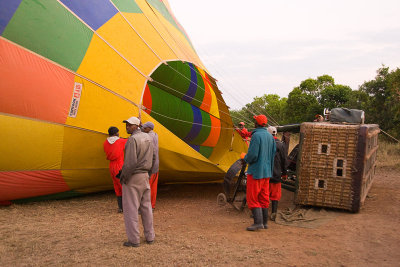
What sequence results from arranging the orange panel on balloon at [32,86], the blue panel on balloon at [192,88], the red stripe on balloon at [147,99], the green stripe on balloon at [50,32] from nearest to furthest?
the orange panel on balloon at [32,86], the green stripe on balloon at [50,32], the red stripe on balloon at [147,99], the blue panel on balloon at [192,88]

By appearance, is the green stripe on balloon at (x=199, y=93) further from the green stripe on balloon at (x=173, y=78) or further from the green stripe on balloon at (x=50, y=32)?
the green stripe on balloon at (x=50, y=32)

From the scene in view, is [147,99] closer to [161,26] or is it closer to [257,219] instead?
[161,26]

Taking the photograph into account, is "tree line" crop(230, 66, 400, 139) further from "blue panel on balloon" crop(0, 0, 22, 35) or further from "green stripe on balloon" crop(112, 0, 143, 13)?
"blue panel on balloon" crop(0, 0, 22, 35)

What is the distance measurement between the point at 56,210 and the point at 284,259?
360 cm

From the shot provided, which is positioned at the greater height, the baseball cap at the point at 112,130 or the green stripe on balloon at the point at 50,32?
the green stripe on balloon at the point at 50,32

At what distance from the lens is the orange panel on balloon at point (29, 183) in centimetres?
566

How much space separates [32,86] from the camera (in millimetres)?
5578

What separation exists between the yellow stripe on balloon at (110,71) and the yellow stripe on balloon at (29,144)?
966mm

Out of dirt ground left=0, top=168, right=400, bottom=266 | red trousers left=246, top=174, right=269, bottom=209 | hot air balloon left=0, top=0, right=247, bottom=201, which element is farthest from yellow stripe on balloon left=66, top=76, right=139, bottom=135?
red trousers left=246, top=174, right=269, bottom=209

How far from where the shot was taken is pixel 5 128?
214 inches

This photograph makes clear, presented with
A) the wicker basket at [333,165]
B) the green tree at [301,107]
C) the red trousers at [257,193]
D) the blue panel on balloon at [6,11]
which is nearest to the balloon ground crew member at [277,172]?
the wicker basket at [333,165]

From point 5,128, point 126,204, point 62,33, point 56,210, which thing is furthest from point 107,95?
point 126,204

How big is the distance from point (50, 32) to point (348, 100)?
17988 mm

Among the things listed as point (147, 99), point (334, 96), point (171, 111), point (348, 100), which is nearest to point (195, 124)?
point (171, 111)
